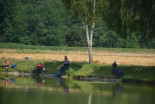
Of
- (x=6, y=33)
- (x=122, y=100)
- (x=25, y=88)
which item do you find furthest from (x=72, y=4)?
(x=6, y=33)

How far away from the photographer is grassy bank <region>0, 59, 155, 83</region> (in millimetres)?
34066

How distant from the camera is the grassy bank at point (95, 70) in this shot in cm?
3407

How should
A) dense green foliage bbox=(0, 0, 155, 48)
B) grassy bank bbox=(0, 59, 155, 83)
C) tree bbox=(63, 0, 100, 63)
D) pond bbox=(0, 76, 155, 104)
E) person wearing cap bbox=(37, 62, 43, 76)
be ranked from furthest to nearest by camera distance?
dense green foliage bbox=(0, 0, 155, 48) → person wearing cap bbox=(37, 62, 43, 76) → tree bbox=(63, 0, 100, 63) → grassy bank bbox=(0, 59, 155, 83) → pond bbox=(0, 76, 155, 104)

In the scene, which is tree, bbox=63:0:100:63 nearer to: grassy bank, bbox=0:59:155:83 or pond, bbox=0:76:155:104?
grassy bank, bbox=0:59:155:83

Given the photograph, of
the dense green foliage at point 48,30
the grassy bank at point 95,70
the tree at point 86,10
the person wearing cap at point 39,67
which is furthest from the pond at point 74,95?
the dense green foliage at point 48,30

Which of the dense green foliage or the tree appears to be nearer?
the tree

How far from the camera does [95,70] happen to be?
38719 millimetres

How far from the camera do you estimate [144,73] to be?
1359 inches

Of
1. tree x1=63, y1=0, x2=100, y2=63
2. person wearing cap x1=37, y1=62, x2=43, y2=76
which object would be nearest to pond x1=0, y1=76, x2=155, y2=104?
tree x1=63, y1=0, x2=100, y2=63

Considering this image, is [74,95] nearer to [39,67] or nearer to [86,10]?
[86,10]

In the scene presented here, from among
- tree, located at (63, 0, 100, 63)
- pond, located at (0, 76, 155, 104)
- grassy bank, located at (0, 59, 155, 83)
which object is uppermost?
tree, located at (63, 0, 100, 63)

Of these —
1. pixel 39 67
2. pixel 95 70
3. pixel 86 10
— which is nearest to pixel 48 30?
pixel 39 67

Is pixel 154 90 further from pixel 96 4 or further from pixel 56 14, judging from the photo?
pixel 56 14

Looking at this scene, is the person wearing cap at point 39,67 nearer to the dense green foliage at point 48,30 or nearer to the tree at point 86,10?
the tree at point 86,10
